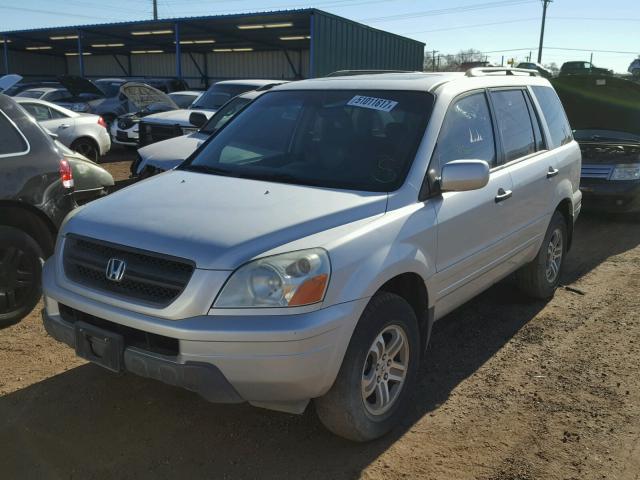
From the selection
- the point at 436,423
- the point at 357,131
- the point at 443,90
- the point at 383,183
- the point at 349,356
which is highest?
the point at 443,90

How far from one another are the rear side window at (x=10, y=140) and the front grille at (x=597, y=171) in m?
7.07

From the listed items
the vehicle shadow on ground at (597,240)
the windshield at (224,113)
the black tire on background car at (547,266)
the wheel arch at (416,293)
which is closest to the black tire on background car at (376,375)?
the wheel arch at (416,293)

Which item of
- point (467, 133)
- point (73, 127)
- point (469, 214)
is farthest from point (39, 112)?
point (469, 214)

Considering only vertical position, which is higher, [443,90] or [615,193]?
[443,90]

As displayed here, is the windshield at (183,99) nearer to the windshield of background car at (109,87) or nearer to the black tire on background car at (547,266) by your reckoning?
the windshield of background car at (109,87)

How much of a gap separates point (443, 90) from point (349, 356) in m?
1.85

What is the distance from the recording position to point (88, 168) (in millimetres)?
5715

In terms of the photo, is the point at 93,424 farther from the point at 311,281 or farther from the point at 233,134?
the point at 233,134

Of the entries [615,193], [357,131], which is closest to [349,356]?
[357,131]

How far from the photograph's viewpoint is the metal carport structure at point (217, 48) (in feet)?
73.7

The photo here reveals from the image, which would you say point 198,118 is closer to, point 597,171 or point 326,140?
point 326,140

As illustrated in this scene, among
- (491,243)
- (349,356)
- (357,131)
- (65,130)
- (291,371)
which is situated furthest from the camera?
(65,130)

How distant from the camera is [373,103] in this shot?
12.3ft

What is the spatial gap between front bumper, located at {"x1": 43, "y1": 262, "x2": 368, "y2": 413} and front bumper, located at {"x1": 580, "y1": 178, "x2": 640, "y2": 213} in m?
6.87
